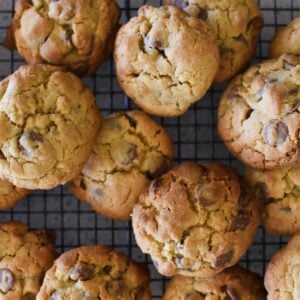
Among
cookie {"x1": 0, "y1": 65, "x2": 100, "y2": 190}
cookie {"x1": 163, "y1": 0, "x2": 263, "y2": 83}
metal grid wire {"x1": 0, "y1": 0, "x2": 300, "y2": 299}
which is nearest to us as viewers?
cookie {"x1": 0, "y1": 65, "x2": 100, "y2": 190}

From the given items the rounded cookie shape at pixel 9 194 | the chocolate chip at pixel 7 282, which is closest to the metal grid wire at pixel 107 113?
the rounded cookie shape at pixel 9 194

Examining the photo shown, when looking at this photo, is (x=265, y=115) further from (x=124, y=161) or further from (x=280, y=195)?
(x=124, y=161)

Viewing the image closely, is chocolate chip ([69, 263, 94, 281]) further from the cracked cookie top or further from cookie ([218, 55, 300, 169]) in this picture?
cookie ([218, 55, 300, 169])

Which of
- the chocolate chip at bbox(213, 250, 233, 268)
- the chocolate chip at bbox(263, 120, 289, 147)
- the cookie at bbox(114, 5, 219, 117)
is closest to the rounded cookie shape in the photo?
the cookie at bbox(114, 5, 219, 117)

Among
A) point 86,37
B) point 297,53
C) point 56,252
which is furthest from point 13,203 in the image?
point 297,53

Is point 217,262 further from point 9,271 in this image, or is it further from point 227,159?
point 9,271

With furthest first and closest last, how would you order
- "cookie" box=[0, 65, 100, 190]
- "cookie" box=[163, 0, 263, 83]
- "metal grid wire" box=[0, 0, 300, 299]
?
"metal grid wire" box=[0, 0, 300, 299], "cookie" box=[163, 0, 263, 83], "cookie" box=[0, 65, 100, 190]

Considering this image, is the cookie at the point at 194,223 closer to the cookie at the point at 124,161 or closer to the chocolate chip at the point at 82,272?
the cookie at the point at 124,161
